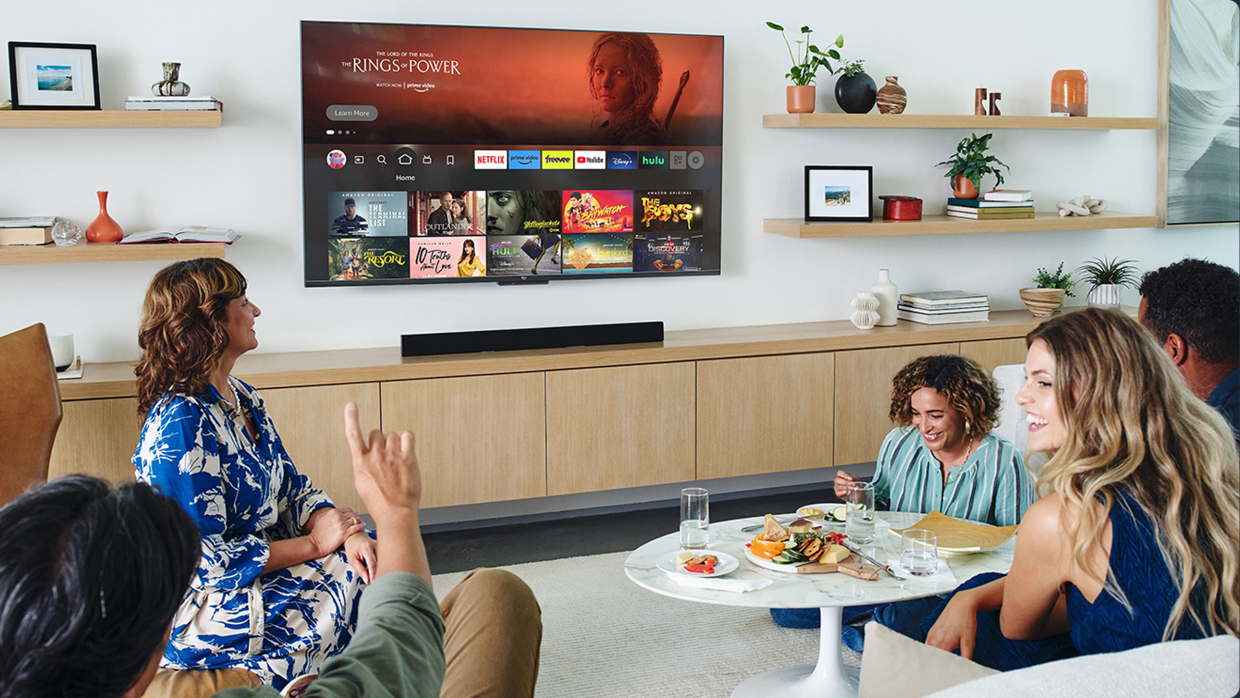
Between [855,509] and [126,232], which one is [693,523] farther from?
[126,232]

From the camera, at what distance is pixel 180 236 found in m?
3.68

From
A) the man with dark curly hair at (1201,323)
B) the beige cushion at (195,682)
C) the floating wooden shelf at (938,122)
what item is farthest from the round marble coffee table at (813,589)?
the floating wooden shelf at (938,122)

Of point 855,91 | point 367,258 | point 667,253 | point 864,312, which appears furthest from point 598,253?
point 855,91

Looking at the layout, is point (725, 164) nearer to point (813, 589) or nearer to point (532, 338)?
point (532, 338)

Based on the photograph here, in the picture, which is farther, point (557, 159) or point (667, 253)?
point (667, 253)

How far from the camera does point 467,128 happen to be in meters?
4.07

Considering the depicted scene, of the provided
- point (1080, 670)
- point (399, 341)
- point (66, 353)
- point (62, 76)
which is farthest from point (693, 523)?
point (62, 76)

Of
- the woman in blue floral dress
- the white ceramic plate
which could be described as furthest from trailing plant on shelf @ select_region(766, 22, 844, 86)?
the woman in blue floral dress

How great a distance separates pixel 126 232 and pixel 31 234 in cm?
36

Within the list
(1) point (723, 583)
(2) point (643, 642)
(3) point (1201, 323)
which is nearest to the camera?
(1) point (723, 583)

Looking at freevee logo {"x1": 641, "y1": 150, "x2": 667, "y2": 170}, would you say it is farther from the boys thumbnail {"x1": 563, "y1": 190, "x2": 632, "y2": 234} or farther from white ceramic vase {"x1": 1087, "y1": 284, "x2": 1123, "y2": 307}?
white ceramic vase {"x1": 1087, "y1": 284, "x2": 1123, "y2": 307}

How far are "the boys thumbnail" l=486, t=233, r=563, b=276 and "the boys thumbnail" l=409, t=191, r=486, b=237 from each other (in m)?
0.09

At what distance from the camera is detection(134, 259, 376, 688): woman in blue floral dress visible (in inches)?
84.1

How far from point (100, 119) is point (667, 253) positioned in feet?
7.30
